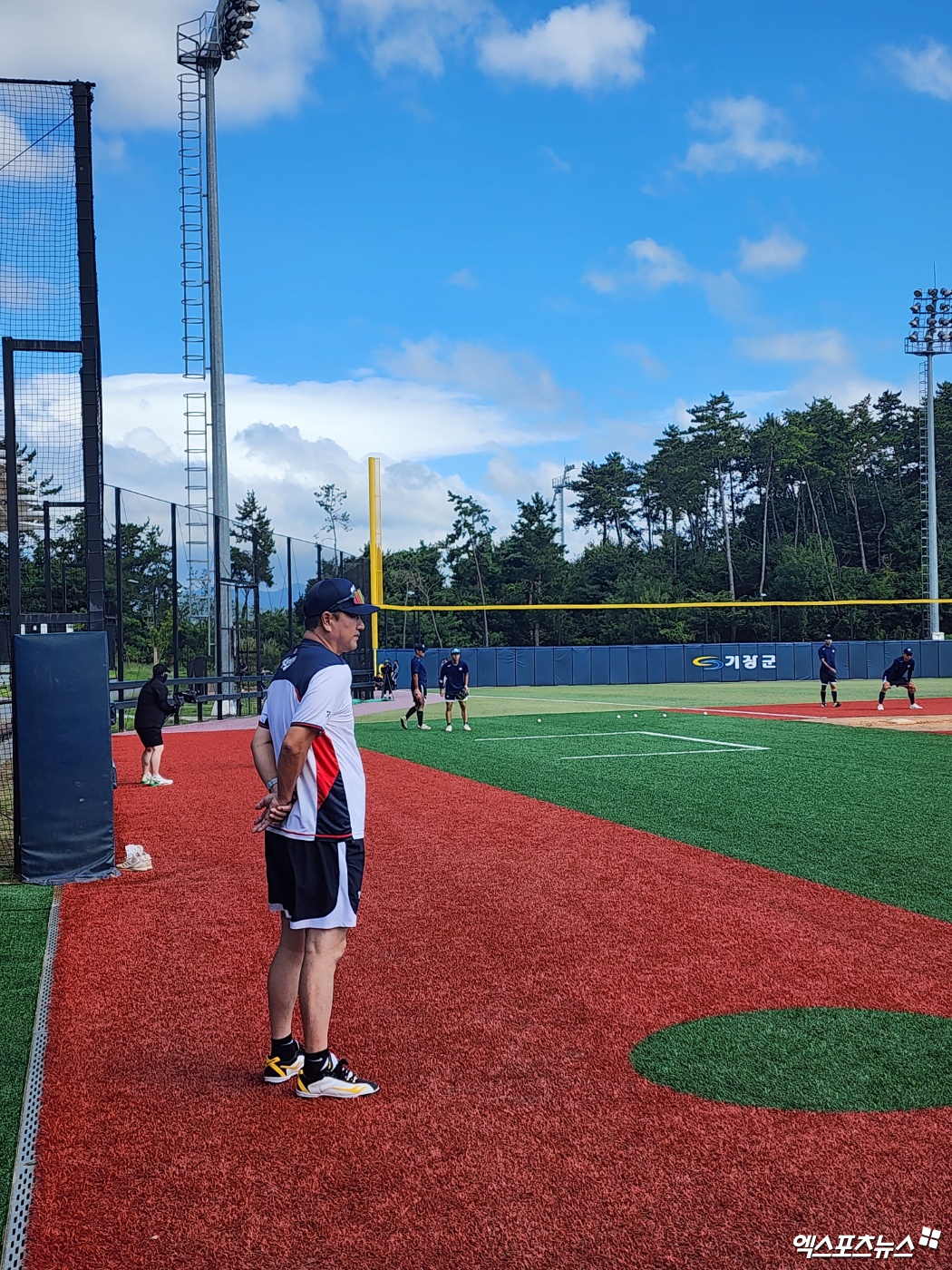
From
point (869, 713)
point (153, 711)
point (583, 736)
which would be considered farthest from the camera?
point (869, 713)

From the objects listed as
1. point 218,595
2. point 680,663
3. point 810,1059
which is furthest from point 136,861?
point 680,663

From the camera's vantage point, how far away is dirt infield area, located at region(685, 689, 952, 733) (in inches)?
930

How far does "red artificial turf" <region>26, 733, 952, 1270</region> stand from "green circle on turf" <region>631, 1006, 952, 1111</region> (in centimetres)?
13

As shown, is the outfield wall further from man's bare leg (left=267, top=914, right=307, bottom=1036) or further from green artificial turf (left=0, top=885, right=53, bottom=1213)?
man's bare leg (left=267, top=914, right=307, bottom=1036)

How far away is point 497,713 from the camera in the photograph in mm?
29266

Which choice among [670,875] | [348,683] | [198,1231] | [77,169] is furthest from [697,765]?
[198,1231]

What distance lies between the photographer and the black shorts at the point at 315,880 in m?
4.38

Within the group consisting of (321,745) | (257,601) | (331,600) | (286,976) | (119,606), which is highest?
(257,601)

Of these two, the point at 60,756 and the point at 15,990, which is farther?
the point at 60,756

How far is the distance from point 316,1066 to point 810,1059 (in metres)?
2.17

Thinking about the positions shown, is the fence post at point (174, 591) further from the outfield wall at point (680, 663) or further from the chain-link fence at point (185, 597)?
the outfield wall at point (680, 663)

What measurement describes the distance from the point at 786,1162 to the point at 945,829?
7.73 m

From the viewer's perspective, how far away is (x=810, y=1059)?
490cm

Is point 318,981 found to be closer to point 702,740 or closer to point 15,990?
point 15,990
